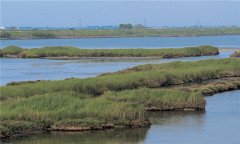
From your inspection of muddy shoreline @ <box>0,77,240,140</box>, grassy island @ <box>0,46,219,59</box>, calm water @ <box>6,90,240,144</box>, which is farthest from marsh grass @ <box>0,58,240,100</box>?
grassy island @ <box>0,46,219,59</box>

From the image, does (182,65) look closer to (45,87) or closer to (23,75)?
(23,75)

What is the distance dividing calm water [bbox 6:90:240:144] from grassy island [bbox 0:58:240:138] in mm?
597

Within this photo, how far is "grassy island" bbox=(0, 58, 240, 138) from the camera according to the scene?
1043 inches

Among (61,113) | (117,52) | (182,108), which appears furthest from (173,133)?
(117,52)

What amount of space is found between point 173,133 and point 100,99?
3886 mm

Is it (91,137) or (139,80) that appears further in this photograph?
(139,80)

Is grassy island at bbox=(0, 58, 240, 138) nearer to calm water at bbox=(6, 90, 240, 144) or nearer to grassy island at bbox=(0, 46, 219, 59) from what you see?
calm water at bbox=(6, 90, 240, 144)

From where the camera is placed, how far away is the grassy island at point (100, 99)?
2650cm

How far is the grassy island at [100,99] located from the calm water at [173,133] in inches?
23.5

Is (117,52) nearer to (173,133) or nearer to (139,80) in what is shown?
(139,80)

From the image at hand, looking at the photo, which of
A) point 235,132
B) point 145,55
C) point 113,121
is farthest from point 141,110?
point 145,55

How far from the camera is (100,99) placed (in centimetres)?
2905

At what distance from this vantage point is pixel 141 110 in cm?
2792

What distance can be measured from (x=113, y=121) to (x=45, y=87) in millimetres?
7624
